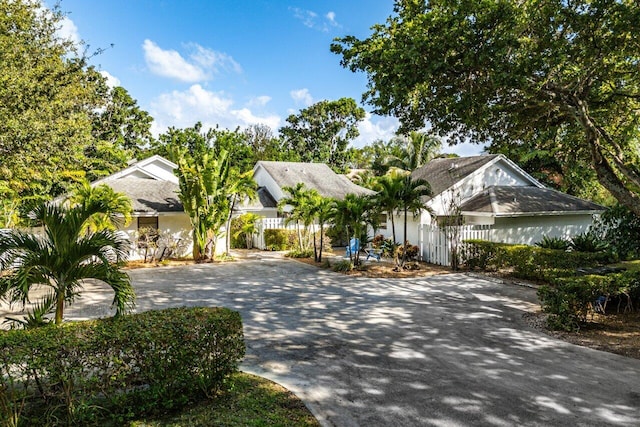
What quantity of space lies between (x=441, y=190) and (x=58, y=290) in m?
18.2

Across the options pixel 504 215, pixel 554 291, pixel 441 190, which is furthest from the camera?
pixel 441 190

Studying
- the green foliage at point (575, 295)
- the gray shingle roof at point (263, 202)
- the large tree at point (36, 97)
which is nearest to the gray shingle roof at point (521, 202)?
the green foliage at point (575, 295)

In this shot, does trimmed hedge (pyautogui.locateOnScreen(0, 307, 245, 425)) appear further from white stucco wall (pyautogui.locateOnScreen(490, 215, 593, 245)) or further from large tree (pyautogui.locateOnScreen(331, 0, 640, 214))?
white stucco wall (pyautogui.locateOnScreen(490, 215, 593, 245))

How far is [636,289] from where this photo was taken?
30.9ft

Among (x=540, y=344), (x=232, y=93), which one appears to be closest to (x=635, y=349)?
(x=540, y=344)

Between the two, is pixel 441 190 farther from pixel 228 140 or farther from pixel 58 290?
pixel 58 290

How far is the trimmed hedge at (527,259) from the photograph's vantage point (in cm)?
1200

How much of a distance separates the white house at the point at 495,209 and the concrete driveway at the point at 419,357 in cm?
543

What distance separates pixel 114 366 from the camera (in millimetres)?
4477

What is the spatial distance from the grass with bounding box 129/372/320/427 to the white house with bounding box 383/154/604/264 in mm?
12945

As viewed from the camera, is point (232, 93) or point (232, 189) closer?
point (232, 189)

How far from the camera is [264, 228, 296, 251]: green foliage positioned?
2364cm

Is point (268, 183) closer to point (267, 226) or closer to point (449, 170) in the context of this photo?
point (267, 226)

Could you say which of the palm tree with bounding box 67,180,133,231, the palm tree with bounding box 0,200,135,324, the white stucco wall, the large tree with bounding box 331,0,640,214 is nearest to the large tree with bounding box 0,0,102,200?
the palm tree with bounding box 67,180,133,231
